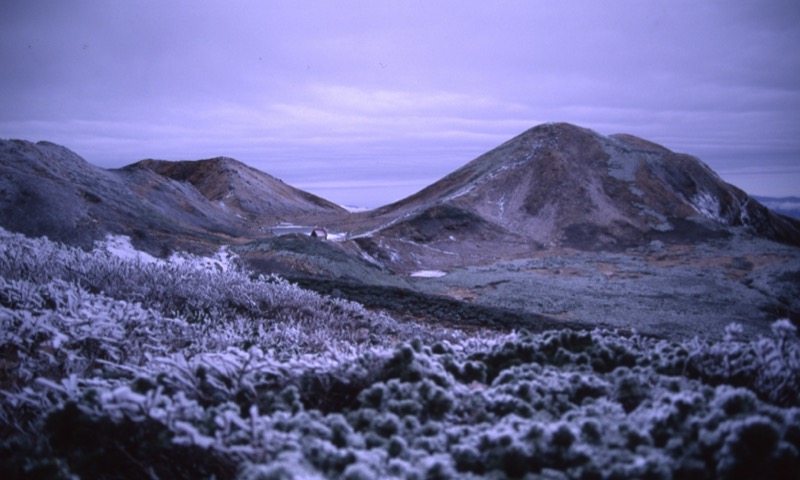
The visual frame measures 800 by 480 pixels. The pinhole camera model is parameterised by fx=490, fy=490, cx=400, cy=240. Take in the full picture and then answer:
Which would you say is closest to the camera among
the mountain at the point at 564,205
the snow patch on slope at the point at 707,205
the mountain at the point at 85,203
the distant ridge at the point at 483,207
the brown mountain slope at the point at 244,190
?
the mountain at the point at 85,203

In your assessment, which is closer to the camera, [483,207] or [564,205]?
[564,205]

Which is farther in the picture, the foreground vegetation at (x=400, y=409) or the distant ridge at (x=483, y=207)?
the distant ridge at (x=483, y=207)

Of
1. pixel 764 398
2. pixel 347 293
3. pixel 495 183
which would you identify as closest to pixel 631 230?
pixel 495 183

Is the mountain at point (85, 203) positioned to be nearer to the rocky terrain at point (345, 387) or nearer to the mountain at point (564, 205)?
the rocky terrain at point (345, 387)

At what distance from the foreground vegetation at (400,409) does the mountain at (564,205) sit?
17151 mm

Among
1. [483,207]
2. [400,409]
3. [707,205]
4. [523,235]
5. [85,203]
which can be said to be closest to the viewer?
[400,409]

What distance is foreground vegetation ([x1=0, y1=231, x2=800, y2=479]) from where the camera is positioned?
1.53m

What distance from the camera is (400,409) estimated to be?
1999 millimetres

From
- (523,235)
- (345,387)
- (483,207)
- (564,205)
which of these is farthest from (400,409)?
(564,205)

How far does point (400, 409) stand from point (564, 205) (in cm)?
2806

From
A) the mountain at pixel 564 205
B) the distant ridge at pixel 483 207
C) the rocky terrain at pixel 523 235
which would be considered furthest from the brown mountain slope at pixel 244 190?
the mountain at pixel 564 205

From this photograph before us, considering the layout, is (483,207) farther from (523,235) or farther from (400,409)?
(400,409)

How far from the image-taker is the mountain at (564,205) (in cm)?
2392

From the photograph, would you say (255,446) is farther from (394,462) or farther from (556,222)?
(556,222)
